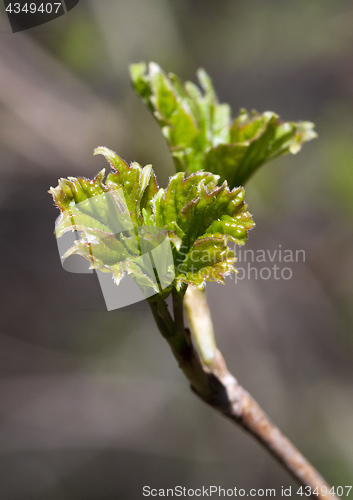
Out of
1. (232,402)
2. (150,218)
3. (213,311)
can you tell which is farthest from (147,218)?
(213,311)

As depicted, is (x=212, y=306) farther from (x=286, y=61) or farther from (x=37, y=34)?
(x=37, y=34)

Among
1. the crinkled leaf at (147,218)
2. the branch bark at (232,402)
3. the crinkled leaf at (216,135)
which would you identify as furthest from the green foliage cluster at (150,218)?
the crinkled leaf at (216,135)

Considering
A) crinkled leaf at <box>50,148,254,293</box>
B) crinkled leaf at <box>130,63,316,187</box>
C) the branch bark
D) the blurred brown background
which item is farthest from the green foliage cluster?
the blurred brown background

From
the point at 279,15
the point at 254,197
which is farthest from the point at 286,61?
the point at 254,197

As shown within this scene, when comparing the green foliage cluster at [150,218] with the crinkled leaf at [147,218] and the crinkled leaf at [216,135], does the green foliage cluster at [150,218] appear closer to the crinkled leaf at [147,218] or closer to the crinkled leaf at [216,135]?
the crinkled leaf at [147,218]

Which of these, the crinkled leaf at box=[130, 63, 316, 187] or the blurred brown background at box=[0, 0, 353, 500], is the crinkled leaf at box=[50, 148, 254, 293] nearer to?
the crinkled leaf at box=[130, 63, 316, 187]
